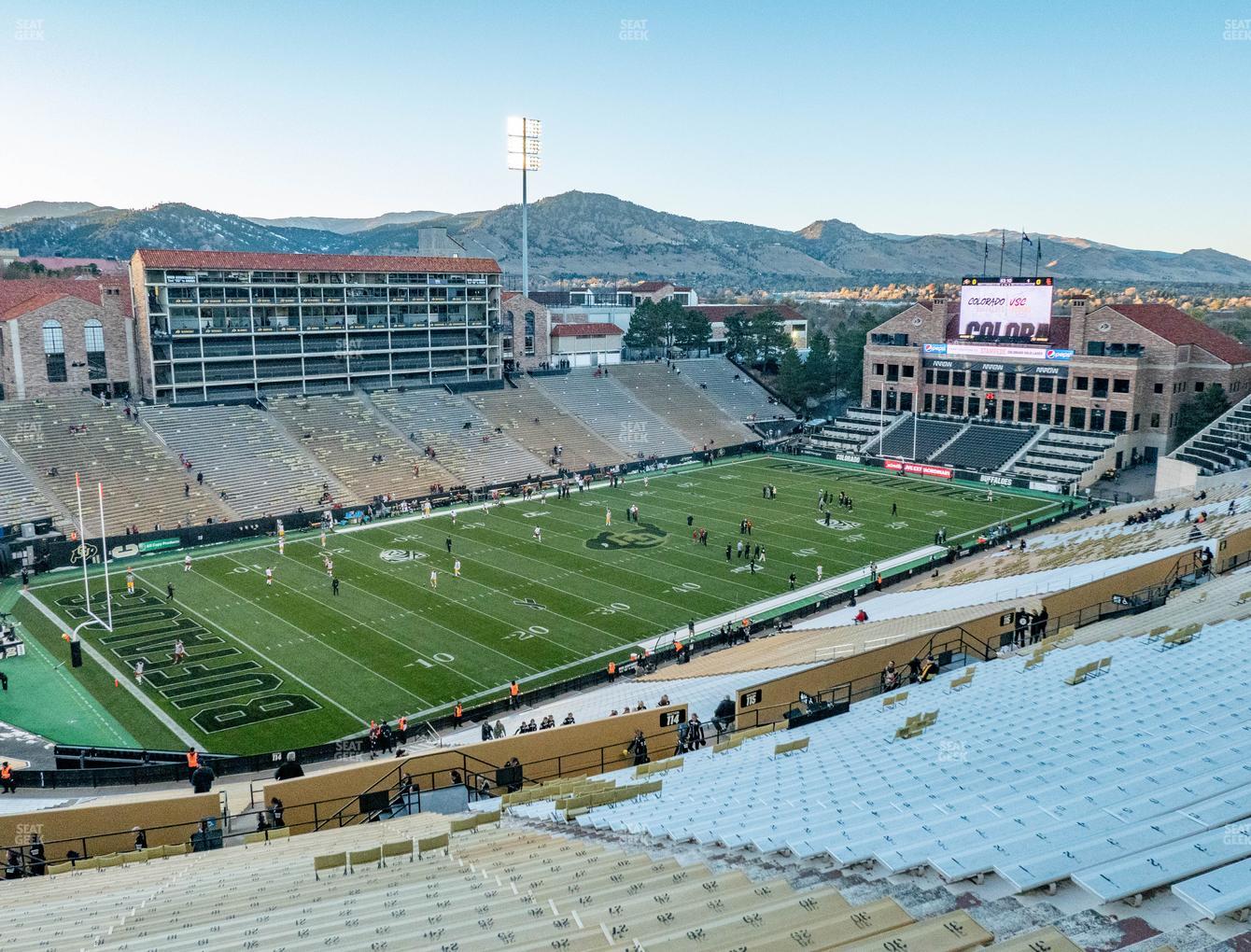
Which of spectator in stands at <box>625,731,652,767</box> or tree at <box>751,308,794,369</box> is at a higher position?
tree at <box>751,308,794,369</box>

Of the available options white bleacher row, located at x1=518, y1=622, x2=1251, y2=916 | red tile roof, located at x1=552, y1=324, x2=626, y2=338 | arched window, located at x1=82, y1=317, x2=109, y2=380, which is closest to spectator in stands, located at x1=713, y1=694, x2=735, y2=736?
white bleacher row, located at x1=518, y1=622, x2=1251, y2=916

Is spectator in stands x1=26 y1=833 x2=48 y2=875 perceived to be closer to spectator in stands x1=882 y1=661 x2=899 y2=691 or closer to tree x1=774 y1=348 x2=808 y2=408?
spectator in stands x1=882 y1=661 x2=899 y2=691

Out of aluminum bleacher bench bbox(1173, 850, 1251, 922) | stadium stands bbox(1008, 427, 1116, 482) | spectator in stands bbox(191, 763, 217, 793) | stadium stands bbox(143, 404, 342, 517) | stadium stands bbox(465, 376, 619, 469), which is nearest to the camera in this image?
aluminum bleacher bench bbox(1173, 850, 1251, 922)

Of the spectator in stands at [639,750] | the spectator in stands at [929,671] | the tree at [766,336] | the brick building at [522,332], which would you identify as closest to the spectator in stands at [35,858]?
the spectator in stands at [639,750]

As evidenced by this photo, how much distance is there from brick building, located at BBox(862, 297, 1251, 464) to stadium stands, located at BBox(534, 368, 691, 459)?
1678 cm

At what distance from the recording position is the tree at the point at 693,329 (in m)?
88.1

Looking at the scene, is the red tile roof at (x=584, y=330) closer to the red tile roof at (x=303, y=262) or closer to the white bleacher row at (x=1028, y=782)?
the red tile roof at (x=303, y=262)

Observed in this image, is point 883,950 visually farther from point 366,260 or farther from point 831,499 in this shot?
point 366,260

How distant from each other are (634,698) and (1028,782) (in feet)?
51.9

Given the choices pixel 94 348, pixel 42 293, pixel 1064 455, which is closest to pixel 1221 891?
pixel 1064 455

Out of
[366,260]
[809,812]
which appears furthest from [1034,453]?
[809,812]

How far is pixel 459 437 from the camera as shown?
208 ft

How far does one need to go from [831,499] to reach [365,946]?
48.7 m

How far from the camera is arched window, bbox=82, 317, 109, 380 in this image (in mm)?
55969
